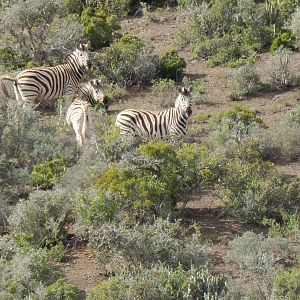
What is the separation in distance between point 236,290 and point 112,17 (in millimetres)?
14012

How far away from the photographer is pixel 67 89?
20.8 metres

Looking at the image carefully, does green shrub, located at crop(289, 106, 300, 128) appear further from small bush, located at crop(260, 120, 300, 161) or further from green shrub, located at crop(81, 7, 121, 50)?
green shrub, located at crop(81, 7, 121, 50)

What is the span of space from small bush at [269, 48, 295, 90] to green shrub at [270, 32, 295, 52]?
1.52m

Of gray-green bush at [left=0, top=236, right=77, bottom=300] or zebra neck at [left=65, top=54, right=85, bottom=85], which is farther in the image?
zebra neck at [left=65, top=54, right=85, bottom=85]

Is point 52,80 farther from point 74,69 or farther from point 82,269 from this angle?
point 82,269

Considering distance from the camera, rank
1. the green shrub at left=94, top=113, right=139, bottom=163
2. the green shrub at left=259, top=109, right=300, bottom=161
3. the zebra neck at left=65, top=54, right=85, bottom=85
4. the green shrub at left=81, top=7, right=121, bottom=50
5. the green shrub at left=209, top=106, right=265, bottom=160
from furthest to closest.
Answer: the green shrub at left=81, top=7, right=121, bottom=50
the zebra neck at left=65, top=54, right=85, bottom=85
the green shrub at left=259, top=109, right=300, bottom=161
the green shrub at left=209, top=106, right=265, bottom=160
the green shrub at left=94, top=113, right=139, bottom=163

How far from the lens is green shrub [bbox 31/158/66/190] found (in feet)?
51.4

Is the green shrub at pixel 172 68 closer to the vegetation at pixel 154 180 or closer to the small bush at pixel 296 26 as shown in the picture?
the vegetation at pixel 154 180

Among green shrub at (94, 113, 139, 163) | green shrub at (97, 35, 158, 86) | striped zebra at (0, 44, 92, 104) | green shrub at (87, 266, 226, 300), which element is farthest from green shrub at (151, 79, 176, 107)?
green shrub at (87, 266, 226, 300)

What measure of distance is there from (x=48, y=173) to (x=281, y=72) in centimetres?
767

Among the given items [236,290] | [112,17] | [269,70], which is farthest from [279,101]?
[236,290]

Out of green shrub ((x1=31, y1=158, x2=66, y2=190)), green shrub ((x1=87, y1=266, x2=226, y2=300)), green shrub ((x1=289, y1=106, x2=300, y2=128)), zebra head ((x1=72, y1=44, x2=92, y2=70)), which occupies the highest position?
zebra head ((x1=72, y1=44, x2=92, y2=70))

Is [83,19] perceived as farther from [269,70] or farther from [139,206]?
[139,206]

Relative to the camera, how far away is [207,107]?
2069 centimetres
